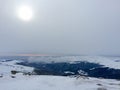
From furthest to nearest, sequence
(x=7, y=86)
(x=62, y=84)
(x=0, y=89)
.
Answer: (x=62, y=84)
(x=7, y=86)
(x=0, y=89)

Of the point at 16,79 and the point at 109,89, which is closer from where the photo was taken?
the point at 109,89

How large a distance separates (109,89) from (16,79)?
15.1 m

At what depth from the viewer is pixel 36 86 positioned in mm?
29906

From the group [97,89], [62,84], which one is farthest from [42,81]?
[97,89]

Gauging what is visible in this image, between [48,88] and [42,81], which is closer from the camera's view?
[48,88]

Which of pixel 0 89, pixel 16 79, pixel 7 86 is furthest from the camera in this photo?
pixel 16 79

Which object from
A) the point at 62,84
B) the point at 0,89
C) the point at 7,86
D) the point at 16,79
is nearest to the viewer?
the point at 0,89

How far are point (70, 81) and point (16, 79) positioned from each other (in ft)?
29.1

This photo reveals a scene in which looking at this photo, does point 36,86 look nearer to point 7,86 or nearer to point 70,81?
point 7,86

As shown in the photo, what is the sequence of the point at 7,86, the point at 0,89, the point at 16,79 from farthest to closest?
1. the point at 16,79
2. the point at 7,86
3. the point at 0,89

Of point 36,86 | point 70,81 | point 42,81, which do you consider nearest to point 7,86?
point 36,86

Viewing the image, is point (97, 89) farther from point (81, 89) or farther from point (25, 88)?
point (25, 88)

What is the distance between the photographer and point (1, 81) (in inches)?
1310

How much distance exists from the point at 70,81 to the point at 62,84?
7.75 ft
